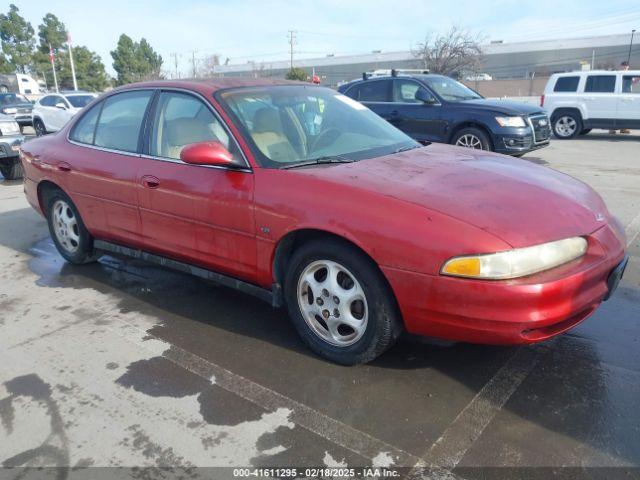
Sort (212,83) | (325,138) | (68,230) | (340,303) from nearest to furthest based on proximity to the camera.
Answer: (340,303) < (325,138) < (212,83) < (68,230)

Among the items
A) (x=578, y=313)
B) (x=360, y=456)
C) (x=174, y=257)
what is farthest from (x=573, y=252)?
(x=174, y=257)

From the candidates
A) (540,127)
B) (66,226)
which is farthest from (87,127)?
(540,127)

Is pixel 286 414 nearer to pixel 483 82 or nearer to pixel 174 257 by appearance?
pixel 174 257

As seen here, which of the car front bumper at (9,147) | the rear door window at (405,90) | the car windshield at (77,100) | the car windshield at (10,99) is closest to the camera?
the car front bumper at (9,147)

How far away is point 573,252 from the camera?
2648 millimetres

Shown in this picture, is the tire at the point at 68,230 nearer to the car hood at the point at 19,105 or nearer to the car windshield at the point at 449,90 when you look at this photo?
the car windshield at the point at 449,90

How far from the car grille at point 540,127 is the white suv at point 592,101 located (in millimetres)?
5778

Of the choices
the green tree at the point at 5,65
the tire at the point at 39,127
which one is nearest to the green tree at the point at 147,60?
the green tree at the point at 5,65

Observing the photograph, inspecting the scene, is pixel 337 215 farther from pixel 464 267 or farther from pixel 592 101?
pixel 592 101

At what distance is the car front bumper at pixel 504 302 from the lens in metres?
2.46

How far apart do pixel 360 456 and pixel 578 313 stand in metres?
1.33

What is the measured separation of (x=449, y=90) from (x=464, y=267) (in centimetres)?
819

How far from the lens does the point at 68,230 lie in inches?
189

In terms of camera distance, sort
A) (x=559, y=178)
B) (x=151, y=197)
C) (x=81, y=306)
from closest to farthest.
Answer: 1. (x=559, y=178)
2. (x=151, y=197)
3. (x=81, y=306)
